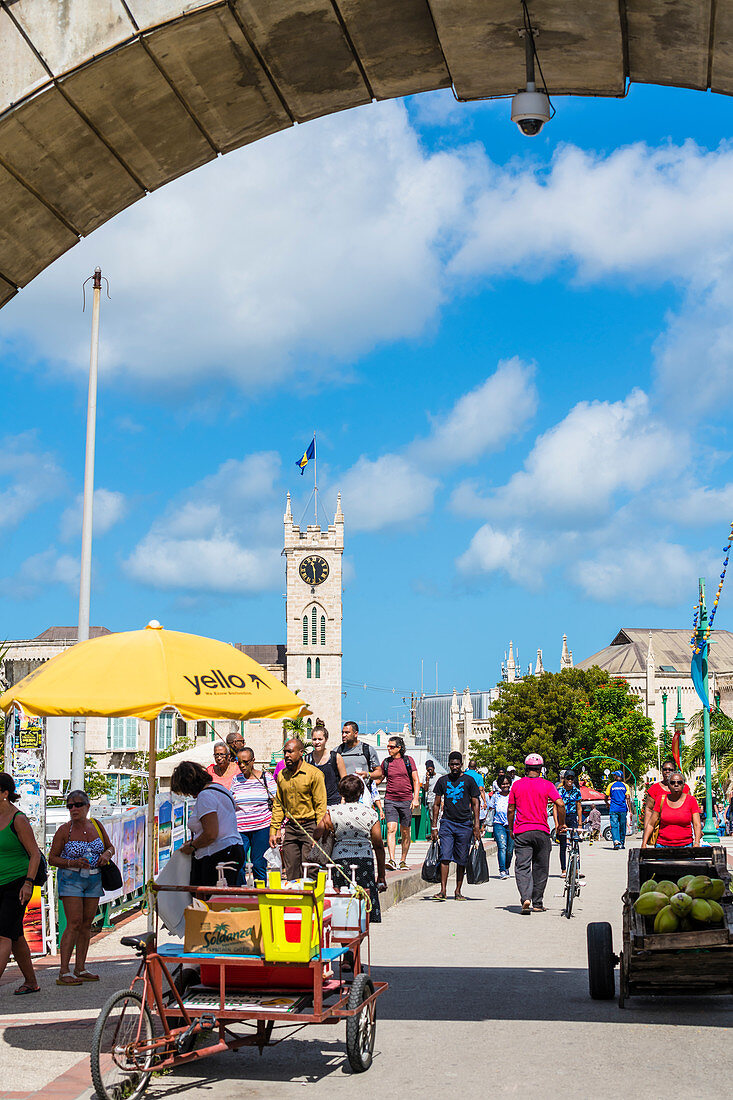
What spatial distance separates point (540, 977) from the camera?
10.5 meters

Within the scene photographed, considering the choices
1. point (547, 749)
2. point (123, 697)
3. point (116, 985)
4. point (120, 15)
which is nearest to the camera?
point (120, 15)

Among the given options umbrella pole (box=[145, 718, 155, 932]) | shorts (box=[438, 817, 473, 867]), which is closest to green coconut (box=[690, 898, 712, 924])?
umbrella pole (box=[145, 718, 155, 932])

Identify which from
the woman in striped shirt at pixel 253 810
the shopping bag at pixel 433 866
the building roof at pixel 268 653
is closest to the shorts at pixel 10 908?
the woman in striped shirt at pixel 253 810

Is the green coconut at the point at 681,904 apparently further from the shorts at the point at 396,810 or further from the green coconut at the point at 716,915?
the shorts at the point at 396,810

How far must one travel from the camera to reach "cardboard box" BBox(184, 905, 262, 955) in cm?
716

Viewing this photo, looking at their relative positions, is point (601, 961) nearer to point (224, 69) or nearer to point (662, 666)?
point (224, 69)

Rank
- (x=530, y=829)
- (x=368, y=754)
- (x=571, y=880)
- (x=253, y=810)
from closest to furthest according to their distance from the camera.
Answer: (x=253, y=810), (x=368, y=754), (x=571, y=880), (x=530, y=829)

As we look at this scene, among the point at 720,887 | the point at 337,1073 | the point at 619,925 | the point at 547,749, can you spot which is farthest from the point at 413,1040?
the point at 547,749

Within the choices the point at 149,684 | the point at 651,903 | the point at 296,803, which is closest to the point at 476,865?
the point at 296,803

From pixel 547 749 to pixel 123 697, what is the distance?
268 ft

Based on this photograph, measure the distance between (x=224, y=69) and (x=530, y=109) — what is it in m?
1.65

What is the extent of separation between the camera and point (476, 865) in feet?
55.5

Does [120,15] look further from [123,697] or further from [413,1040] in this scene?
[413,1040]

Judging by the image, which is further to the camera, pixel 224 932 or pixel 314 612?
pixel 314 612
